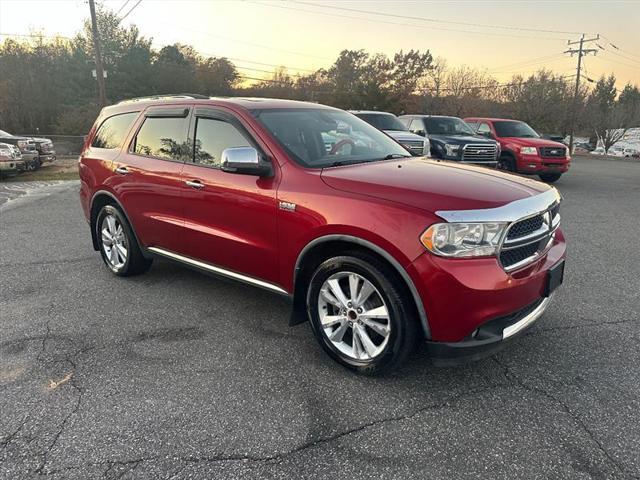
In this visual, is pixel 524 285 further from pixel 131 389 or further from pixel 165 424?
pixel 131 389

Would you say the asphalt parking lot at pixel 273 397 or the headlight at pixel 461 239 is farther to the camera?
the headlight at pixel 461 239

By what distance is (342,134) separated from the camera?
411 cm

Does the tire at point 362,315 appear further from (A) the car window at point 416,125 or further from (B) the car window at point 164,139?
(A) the car window at point 416,125

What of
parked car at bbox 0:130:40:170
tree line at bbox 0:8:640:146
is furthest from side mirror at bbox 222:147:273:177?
tree line at bbox 0:8:640:146

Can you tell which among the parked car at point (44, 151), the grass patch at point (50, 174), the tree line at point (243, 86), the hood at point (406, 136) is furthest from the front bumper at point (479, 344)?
the tree line at point (243, 86)

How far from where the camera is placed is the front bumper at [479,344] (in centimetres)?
266

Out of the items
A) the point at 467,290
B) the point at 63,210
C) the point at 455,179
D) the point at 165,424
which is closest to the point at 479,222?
the point at 467,290

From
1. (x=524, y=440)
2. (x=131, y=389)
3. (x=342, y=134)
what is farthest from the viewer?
(x=342, y=134)

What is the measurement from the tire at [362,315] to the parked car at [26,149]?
15093mm

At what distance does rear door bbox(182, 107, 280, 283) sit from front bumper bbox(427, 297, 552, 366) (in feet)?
4.39

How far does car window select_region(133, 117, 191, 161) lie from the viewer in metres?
4.11

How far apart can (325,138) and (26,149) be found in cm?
1510

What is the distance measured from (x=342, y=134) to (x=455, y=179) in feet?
4.40

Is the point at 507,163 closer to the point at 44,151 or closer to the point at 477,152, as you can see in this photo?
the point at 477,152
